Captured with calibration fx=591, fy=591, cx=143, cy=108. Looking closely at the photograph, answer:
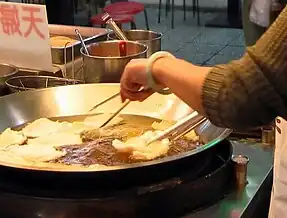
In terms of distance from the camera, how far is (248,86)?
93cm

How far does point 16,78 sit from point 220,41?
3.92m

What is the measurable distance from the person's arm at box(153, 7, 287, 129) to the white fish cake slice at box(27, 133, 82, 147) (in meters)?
0.54

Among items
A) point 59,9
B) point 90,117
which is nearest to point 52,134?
point 90,117

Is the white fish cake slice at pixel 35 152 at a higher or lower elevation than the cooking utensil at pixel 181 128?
lower

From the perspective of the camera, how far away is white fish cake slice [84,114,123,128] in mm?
1619

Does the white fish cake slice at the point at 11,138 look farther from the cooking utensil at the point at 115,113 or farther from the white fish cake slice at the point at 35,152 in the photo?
the cooking utensil at the point at 115,113

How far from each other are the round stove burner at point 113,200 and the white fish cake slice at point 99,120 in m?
0.36

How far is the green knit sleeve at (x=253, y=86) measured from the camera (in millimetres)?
903

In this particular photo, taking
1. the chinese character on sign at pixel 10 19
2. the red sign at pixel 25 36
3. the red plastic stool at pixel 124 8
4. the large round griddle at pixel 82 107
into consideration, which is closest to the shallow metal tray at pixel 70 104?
the large round griddle at pixel 82 107

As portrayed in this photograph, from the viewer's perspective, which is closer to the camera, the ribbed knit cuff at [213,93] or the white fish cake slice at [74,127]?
the ribbed knit cuff at [213,93]

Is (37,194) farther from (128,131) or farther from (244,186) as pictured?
(244,186)

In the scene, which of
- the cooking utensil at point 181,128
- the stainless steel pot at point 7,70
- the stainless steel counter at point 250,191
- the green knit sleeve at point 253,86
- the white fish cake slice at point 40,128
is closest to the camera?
the green knit sleeve at point 253,86

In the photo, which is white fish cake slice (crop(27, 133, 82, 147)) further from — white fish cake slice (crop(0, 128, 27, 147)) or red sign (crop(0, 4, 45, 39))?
red sign (crop(0, 4, 45, 39))

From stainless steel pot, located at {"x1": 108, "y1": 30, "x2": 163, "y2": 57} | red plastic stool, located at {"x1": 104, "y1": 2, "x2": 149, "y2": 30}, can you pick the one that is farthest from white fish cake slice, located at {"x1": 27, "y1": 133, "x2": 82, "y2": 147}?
red plastic stool, located at {"x1": 104, "y1": 2, "x2": 149, "y2": 30}
